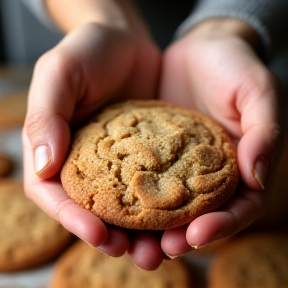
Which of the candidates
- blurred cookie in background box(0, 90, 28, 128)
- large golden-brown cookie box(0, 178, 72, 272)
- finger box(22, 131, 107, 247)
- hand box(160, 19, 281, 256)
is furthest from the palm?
blurred cookie in background box(0, 90, 28, 128)

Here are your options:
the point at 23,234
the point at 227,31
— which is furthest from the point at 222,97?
the point at 23,234

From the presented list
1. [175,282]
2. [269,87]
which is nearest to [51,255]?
[175,282]

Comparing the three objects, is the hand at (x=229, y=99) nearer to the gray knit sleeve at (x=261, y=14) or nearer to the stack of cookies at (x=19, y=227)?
the gray knit sleeve at (x=261, y=14)

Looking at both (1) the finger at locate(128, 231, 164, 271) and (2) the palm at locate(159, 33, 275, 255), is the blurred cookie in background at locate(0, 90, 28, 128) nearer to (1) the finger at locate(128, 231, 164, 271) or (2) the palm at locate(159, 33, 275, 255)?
(2) the palm at locate(159, 33, 275, 255)

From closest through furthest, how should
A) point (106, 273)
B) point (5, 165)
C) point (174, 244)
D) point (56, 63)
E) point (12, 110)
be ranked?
point (174, 244) < point (56, 63) < point (106, 273) < point (5, 165) < point (12, 110)

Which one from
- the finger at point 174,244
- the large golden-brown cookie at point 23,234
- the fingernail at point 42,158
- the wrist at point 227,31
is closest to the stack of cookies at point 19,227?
the large golden-brown cookie at point 23,234

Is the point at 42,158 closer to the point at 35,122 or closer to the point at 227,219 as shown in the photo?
the point at 35,122

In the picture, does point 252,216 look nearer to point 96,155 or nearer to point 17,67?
point 96,155
